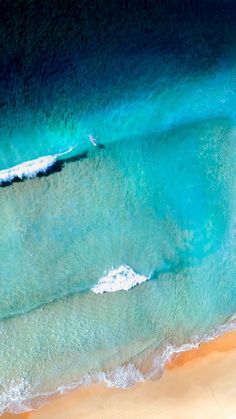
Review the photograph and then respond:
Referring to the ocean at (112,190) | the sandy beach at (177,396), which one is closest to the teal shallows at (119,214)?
the ocean at (112,190)

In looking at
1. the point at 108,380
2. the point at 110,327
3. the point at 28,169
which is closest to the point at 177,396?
the point at 108,380

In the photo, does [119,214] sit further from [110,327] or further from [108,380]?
[108,380]

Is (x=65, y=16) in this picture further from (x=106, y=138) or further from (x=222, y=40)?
(x=222, y=40)

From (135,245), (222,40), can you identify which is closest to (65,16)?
(222,40)

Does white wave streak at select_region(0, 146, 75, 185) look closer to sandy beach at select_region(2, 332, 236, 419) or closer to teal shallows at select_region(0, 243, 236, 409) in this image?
teal shallows at select_region(0, 243, 236, 409)

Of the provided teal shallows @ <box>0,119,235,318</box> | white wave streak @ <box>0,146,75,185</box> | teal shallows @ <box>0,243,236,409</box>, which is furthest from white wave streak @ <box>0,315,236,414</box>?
white wave streak @ <box>0,146,75,185</box>

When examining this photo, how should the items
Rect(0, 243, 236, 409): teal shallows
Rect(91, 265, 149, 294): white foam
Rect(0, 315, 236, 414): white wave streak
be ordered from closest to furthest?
Rect(0, 315, 236, 414): white wave streak < Rect(0, 243, 236, 409): teal shallows < Rect(91, 265, 149, 294): white foam
